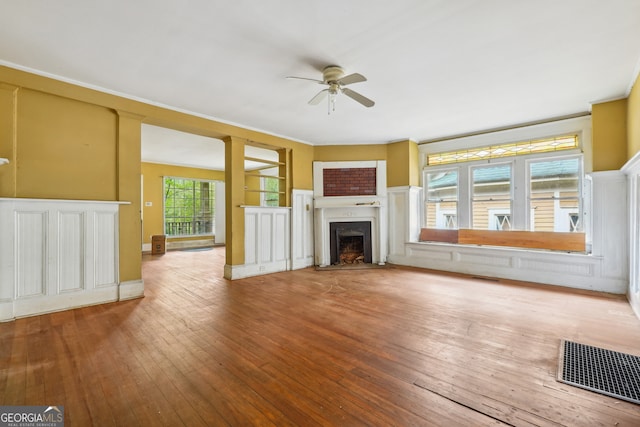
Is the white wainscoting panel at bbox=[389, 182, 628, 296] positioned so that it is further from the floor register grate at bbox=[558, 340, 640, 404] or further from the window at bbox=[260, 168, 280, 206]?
the window at bbox=[260, 168, 280, 206]

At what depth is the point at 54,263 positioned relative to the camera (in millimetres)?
3090

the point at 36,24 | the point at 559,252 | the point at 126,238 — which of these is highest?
the point at 36,24

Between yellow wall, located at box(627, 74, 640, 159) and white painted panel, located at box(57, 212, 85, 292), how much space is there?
21.4 ft

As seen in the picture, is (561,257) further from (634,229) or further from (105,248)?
(105,248)

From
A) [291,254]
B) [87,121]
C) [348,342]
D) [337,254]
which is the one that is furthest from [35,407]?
[337,254]

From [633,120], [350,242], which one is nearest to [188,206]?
[350,242]

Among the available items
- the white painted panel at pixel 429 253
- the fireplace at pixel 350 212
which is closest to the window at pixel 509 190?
the white painted panel at pixel 429 253

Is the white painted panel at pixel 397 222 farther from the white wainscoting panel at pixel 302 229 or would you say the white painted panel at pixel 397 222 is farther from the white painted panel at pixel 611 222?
the white painted panel at pixel 611 222

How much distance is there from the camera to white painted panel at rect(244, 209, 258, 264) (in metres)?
4.95

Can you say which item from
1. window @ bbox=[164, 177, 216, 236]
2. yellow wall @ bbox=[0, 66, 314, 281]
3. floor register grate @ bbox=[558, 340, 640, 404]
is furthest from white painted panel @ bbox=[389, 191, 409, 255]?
window @ bbox=[164, 177, 216, 236]

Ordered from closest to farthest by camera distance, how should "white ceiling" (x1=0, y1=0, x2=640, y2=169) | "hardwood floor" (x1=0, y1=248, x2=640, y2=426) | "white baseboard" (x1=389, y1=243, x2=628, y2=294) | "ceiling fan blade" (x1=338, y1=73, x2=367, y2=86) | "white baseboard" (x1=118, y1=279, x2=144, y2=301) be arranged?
"hardwood floor" (x1=0, y1=248, x2=640, y2=426), "white ceiling" (x1=0, y1=0, x2=640, y2=169), "ceiling fan blade" (x1=338, y1=73, x2=367, y2=86), "white baseboard" (x1=118, y1=279, x2=144, y2=301), "white baseboard" (x1=389, y1=243, x2=628, y2=294)

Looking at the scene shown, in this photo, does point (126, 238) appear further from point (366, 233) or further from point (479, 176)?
point (479, 176)

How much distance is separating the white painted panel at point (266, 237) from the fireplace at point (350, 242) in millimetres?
1348

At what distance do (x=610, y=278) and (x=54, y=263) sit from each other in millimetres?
7178
